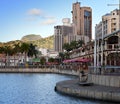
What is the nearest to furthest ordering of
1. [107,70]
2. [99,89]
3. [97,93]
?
[97,93] → [99,89] → [107,70]

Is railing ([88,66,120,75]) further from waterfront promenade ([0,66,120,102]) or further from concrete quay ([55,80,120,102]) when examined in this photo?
concrete quay ([55,80,120,102])

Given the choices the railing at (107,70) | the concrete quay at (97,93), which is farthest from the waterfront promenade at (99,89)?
the railing at (107,70)

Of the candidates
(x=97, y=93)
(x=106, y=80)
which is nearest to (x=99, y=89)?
(x=97, y=93)

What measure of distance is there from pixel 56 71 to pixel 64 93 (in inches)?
4023

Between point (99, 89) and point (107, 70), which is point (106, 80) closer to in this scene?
point (107, 70)

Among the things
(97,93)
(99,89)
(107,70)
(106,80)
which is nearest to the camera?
(97,93)

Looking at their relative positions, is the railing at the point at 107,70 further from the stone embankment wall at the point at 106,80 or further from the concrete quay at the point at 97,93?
the concrete quay at the point at 97,93

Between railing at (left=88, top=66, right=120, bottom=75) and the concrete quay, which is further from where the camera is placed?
railing at (left=88, top=66, right=120, bottom=75)

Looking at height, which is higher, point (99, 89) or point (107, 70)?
point (107, 70)

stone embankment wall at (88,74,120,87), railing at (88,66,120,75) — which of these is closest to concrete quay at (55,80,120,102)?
stone embankment wall at (88,74,120,87)

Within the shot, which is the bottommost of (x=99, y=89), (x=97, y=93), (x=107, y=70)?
(x=97, y=93)

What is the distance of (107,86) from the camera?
42.9 meters

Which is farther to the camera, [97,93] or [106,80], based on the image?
[106,80]

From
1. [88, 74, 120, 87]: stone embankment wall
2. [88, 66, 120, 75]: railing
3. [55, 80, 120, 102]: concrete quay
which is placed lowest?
[55, 80, 120, 102]: concrete quay
